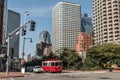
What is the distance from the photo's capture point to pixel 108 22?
18700 cm

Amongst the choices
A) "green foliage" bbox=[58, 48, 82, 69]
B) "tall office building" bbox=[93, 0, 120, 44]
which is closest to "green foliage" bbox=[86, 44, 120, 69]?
"green foliage" bbox=[58, 48, 82, 69]

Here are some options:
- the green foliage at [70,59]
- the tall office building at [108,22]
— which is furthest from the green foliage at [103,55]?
the tall office building at [108,22]

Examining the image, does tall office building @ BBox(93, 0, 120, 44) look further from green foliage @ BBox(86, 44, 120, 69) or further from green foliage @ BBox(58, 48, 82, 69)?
green foliage @ BBox(58, 48, 82, 69)

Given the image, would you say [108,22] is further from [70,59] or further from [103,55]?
[70,59]

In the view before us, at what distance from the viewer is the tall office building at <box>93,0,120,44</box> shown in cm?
18150

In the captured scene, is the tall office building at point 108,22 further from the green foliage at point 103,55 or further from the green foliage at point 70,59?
the green foliage at point 70,59

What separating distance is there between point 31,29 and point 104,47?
244 feet

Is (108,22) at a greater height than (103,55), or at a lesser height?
greater

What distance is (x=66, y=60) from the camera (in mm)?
104125

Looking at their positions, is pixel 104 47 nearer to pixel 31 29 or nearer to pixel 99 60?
pixel 99 60

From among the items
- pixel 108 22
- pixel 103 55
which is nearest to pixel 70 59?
pixel 103 55

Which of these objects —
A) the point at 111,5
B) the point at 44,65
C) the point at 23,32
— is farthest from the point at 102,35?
the point at 23,32

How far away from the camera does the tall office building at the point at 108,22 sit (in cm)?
18150

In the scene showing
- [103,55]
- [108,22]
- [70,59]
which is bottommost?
[70,59]
